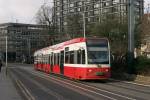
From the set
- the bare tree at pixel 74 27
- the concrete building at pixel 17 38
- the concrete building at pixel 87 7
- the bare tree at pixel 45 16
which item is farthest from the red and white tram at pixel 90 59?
the concrete building at pixel 17 38

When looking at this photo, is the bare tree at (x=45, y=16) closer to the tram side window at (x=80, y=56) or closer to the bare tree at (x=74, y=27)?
the bare tree at (x=74, y=27)

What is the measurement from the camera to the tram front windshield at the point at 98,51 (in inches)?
1237

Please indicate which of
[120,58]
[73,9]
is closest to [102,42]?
[120,58]

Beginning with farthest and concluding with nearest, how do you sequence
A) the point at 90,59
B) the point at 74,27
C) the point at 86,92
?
the point at 74,27, the point at 90,59, the point at 86,92

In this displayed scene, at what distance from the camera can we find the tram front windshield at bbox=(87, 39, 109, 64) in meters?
31.4

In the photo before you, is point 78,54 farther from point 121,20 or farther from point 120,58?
point 121,20

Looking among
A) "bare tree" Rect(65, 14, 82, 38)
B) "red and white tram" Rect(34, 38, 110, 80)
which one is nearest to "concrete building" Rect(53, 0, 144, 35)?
"bare tree" Rect(65, 14, 82, 38)

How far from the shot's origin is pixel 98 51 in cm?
3161

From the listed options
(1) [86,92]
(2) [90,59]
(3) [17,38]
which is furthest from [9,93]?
(3) [17,38]

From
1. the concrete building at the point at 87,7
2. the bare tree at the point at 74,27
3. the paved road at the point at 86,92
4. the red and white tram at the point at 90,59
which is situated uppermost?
the concrete building at the point at 87,7

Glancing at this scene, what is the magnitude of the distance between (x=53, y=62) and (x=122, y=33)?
7.98 meters

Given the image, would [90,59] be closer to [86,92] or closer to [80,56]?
[80,56]

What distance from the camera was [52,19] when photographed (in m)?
101

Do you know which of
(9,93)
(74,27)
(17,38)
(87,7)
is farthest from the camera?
(17,38)
